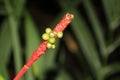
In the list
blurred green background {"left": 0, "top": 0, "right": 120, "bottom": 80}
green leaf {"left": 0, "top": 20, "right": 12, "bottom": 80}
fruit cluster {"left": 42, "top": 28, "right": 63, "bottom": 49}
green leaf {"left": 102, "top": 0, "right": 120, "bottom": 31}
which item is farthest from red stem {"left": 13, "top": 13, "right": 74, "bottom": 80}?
green leaf {"left": 102, "top": 0, "right": 120, "bottom": 31}

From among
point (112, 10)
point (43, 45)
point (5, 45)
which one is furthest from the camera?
point (112, 10)

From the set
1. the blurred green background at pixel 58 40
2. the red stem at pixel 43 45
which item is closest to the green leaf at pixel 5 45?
the blurred green background at pixel 58 40

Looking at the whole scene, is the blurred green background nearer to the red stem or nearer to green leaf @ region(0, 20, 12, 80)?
green leaf @ region(0, 20, 12, 80)

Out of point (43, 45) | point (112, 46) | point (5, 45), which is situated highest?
point (5, 45)

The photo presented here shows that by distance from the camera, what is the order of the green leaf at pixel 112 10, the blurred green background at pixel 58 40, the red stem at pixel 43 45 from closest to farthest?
the red stem at pixel 43 45 < the blurred green background at pixel 58 40 < the green leaf at pixel 112 10

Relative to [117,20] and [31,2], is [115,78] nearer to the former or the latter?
[117,20]

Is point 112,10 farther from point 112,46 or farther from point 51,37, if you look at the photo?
point 51,37

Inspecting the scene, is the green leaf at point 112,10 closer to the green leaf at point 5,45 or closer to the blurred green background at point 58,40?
the blurred green background at point 58,40

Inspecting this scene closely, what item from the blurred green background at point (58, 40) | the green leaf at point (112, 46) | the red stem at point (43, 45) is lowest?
the red stem at point (43, 45)

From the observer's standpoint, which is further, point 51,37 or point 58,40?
point 58,40

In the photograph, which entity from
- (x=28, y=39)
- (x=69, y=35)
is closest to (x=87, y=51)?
(x=28, y=39)

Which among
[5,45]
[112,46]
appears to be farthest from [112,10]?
[5,45]

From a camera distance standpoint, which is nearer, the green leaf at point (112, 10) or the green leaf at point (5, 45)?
the green leaf at point (5, 45)

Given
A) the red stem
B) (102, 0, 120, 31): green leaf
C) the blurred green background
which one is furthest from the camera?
(102, 0, 120, 31): green leaf
